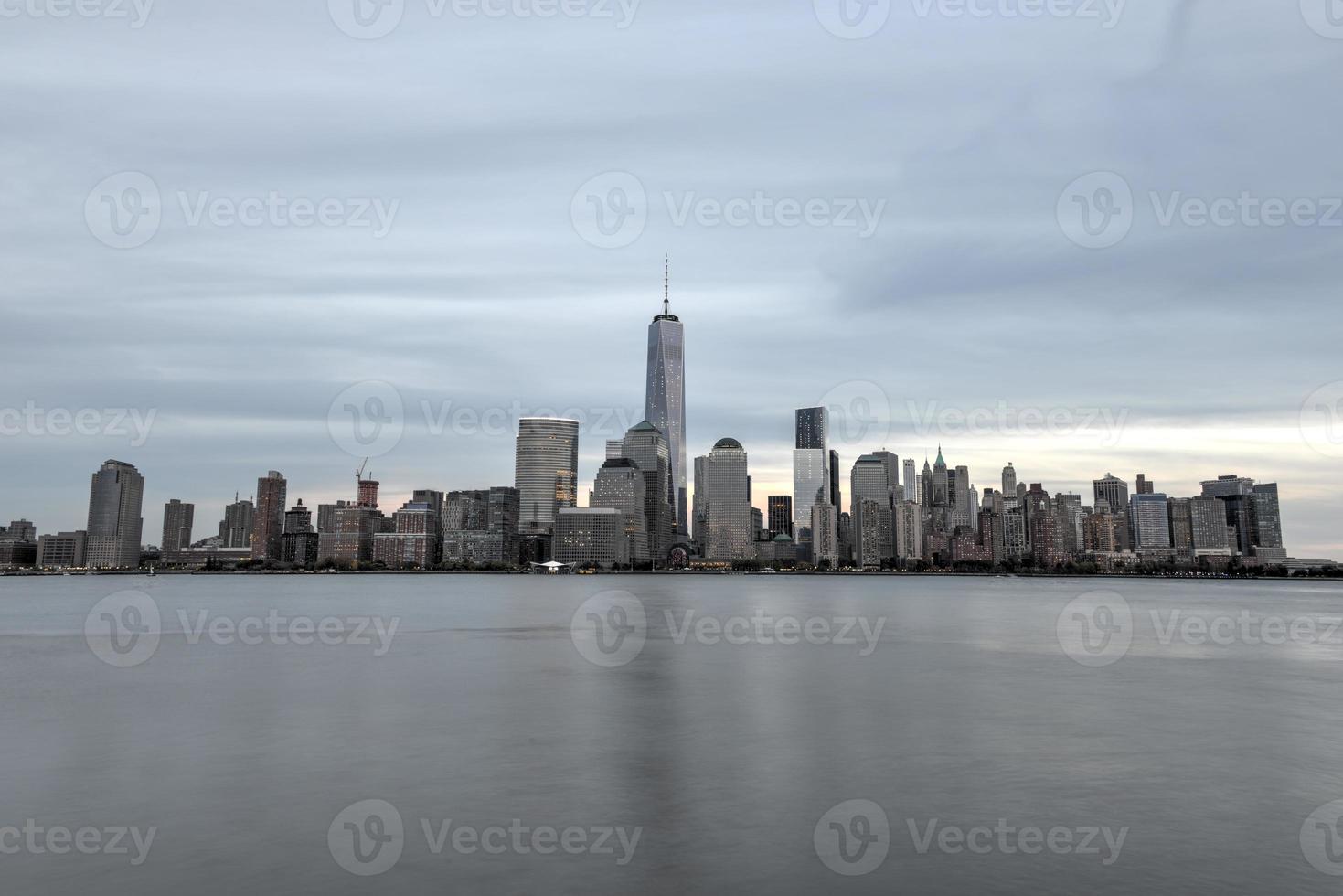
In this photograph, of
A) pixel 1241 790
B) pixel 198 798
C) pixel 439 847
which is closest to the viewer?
pixel 439 847

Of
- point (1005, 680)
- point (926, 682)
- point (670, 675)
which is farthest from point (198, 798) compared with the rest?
point (1005, 680)

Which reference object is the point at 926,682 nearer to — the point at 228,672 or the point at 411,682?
the point at 411,682

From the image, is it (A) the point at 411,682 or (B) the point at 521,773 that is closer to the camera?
(B) the point at 521,773

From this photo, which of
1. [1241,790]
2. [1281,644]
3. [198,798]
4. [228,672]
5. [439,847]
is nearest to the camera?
[439,847]

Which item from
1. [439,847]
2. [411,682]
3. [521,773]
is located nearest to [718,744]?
[521,773]

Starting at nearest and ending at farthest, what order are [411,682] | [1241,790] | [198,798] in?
[198,798] → [1241,790] → [411,682]

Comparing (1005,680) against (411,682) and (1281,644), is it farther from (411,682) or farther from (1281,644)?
(1281,644)
